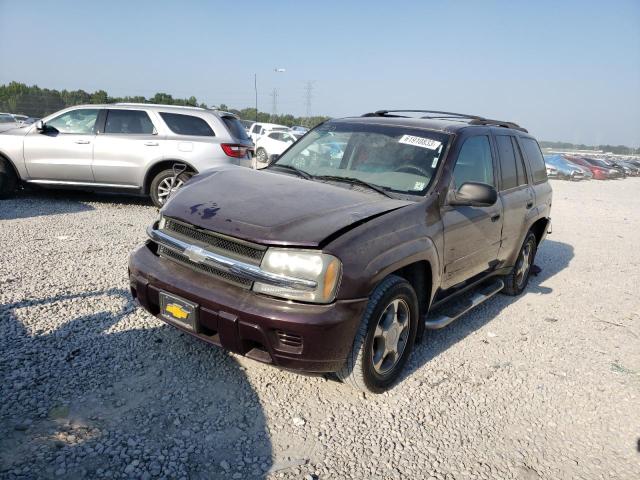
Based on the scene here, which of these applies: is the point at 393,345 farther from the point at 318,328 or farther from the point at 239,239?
the point at 239,239

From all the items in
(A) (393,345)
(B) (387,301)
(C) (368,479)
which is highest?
(B) (387,301)

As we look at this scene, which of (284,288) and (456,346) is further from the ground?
(284,288)

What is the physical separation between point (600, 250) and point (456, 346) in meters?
5.96

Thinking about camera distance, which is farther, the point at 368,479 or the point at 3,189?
the point at 3,189

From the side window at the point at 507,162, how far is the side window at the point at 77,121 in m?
6.63

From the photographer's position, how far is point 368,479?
2338 millimetres

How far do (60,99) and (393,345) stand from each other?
31465mm

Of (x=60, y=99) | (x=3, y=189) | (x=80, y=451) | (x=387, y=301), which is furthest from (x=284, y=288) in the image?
(x=60, y=99)

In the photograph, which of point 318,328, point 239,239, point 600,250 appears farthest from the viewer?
point 600,250

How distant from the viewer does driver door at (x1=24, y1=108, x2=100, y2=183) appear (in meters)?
7.74

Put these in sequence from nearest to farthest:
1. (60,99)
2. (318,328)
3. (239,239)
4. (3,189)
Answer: (318,328) → (239,239) → (3,189) → (60,99)

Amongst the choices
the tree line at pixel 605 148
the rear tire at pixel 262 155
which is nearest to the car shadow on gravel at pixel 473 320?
the rear tire at pixel 262 155

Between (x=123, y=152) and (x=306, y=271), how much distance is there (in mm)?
6364

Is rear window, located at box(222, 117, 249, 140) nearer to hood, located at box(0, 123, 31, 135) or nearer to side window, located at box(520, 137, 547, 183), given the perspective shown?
hood, located at box(0, 123, 31, 135)
